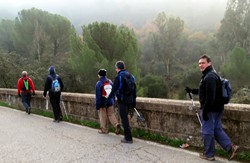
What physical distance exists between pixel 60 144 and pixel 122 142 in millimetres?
1325

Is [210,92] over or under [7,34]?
under

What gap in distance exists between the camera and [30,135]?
7.28 metres

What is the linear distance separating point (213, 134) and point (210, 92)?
72cm

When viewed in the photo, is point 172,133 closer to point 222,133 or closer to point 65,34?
point 222,133

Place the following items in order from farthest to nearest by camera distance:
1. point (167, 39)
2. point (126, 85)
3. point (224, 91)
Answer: point (167, 39) < point (126, 85) < point (224, 91)

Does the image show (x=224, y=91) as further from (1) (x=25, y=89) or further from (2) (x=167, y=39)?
(2) (x=167, y=39)

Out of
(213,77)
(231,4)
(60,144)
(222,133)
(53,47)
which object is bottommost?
(60,144)

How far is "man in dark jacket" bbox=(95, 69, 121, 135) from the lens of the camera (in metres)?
6.94

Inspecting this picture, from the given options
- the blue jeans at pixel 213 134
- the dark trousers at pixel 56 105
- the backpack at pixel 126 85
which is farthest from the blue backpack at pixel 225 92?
the dark trousers at pixel 56 105

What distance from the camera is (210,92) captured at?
15.2 ft

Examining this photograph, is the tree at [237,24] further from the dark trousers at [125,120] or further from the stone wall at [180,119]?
the dark trousers at [125,120]

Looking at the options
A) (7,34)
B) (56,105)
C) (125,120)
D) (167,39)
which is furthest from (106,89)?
(167,39)

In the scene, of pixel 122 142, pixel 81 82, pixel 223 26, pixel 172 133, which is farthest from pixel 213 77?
pixel 223 26

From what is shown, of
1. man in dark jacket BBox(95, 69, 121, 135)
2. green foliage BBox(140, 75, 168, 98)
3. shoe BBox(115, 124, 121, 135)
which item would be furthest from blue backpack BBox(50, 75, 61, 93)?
green foliage BBox(140, 75, 168, 98)
